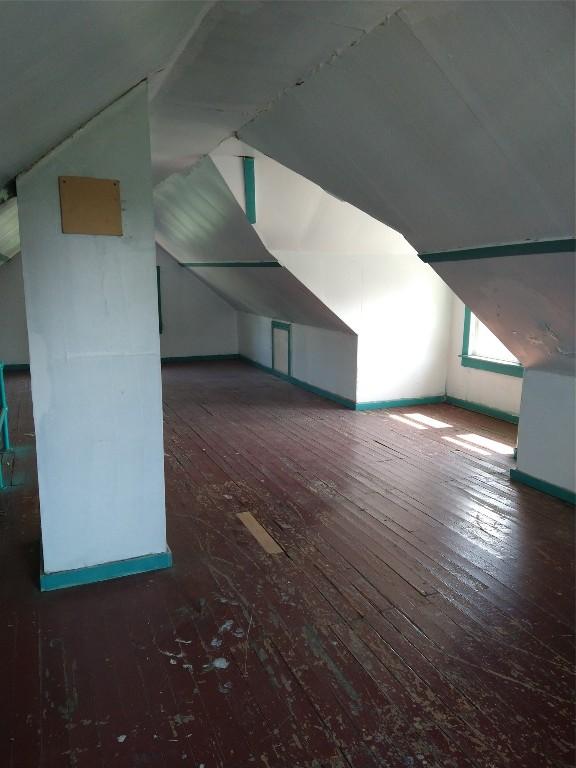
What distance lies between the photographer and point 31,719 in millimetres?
2100

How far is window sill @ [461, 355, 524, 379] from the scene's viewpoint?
6.06 meters

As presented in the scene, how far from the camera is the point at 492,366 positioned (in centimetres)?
641

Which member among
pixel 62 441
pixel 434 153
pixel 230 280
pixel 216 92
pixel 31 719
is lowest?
pixel 31 719

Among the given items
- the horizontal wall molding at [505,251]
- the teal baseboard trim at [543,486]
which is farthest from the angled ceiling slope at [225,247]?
the teal baseboard trim at [543,486]

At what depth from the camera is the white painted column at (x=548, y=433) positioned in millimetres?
3984

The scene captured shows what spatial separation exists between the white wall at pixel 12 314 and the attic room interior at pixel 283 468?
5.40 meters

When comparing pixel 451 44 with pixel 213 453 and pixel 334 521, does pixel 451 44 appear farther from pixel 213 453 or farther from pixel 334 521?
pixel 213 453

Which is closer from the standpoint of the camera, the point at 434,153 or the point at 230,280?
the point at 434,153

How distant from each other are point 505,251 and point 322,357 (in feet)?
14.8

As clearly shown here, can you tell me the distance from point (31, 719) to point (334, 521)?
2159 mm

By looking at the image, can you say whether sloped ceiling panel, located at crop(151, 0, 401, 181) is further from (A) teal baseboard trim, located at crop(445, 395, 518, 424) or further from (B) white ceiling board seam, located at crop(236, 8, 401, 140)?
(A) teal baseboard trim, located at crop(445, 395, 518, 424)

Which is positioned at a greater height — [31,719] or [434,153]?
[434,153]

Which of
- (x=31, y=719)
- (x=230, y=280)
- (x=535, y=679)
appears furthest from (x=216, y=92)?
(x=230, y=280)

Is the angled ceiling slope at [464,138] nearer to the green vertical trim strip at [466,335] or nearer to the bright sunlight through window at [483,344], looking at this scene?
the bright sunlight through window at [483,344]
